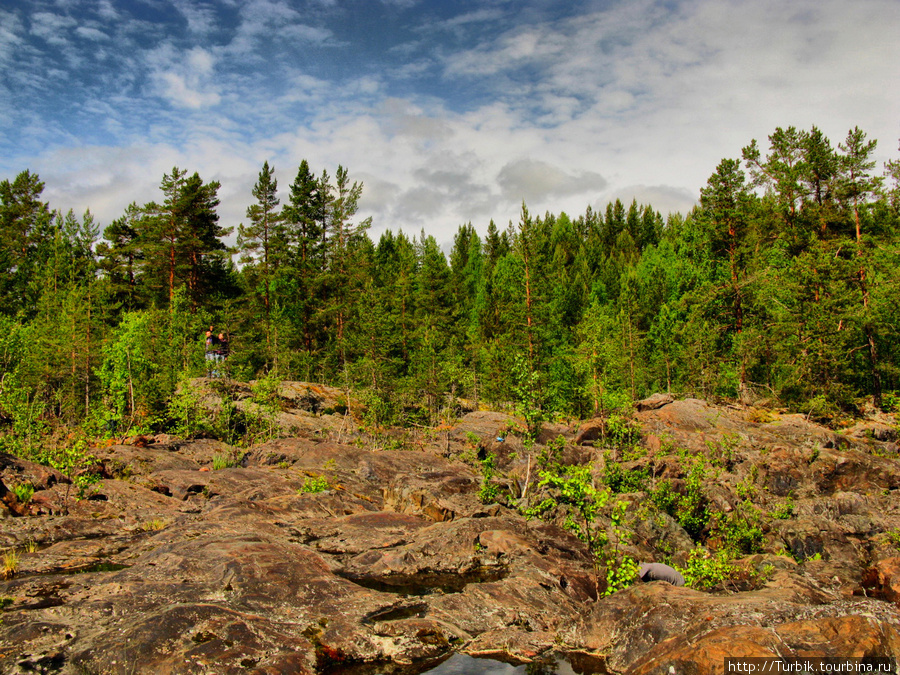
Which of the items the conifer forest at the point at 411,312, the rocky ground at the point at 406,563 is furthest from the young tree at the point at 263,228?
the rocky ground at the point at 406,563

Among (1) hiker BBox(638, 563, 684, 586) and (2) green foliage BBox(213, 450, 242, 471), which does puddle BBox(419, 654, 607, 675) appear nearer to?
(1) hiker BBox(638, 563, 684, 586)

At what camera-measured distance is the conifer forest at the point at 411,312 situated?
110 feet

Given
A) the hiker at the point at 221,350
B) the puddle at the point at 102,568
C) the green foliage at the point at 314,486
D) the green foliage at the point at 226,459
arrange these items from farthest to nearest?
the hiker at the point at 221,350 < the green foliage at the point at 226,459 < the green foliage at the point at 314,486 < the puddle at the point at 102,568

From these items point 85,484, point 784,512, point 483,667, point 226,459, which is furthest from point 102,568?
point 784,512

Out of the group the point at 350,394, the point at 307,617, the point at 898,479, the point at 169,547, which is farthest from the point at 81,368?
the point at 898,479

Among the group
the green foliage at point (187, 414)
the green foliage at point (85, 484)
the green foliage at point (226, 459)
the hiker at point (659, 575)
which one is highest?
the green foliage at point (187, 414)

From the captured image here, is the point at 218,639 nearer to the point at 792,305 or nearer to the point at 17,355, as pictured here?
the point at 17,355

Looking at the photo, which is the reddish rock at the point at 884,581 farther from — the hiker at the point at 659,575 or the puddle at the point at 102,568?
the puddle at the point at 102,568

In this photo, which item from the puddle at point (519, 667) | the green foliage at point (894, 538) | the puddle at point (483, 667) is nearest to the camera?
the puddle at point (483, 667)

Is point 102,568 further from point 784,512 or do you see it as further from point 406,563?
point 784,512

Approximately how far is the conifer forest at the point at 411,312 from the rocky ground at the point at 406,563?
5.45 meters

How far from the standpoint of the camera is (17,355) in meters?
28.1

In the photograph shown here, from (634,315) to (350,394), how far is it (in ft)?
121

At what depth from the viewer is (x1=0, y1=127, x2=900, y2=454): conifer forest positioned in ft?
110
